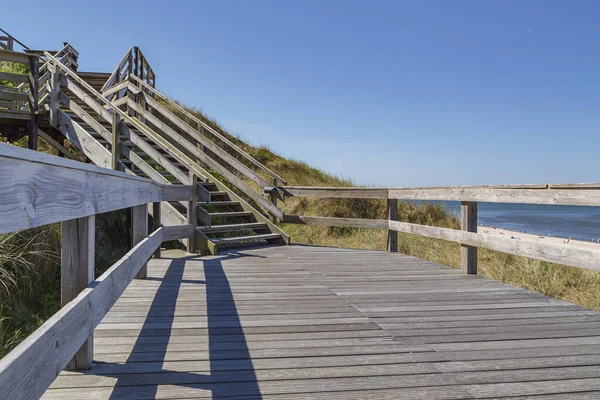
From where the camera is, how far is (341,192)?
751 centimetres

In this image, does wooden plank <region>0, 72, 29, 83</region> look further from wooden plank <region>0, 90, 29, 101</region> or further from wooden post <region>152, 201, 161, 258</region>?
wooden post <region>152, 201, 161, 258</region>

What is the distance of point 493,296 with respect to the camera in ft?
13.3

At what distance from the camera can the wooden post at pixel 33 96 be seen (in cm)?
915

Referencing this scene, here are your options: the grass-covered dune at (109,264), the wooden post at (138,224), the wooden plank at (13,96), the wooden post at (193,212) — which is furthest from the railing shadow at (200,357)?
the wooden plank at (13,96)

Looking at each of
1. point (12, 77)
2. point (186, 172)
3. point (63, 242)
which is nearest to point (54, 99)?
point (12, 77)

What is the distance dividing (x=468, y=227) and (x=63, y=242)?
13.7 feet

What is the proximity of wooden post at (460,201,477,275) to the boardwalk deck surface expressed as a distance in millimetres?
367

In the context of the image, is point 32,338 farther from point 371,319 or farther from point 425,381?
point 371,319

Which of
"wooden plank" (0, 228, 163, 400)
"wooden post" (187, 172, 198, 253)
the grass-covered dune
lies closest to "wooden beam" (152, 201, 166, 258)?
"wooden post" (187, 172, 198, 253)

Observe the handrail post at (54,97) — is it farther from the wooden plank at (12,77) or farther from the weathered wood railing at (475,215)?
the weathered wood railing at (475,215)

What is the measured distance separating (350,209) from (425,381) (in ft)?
32.5

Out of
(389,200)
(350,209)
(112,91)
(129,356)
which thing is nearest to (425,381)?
(129,356)

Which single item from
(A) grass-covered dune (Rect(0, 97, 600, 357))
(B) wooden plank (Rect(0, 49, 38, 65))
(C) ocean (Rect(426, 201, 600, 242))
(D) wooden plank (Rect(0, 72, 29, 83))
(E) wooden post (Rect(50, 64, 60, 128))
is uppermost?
(B) wooden plank (Rect(0, 49, 38, 65))

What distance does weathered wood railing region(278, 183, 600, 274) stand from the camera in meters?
3.27
